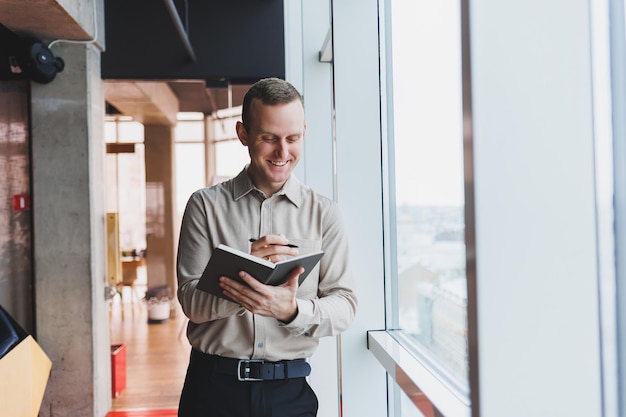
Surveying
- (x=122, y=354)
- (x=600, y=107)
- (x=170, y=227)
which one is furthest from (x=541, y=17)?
(x=170, y=227)

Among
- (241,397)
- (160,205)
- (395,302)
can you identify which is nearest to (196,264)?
(241,397)

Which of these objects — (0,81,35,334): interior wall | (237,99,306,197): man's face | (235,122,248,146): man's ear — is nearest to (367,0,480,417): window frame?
(237,99,306,197): man's face

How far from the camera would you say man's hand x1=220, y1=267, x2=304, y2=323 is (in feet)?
5.47

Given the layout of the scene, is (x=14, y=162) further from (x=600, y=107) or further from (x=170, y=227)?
(x=600, y=107)

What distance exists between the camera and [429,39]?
7.80ft

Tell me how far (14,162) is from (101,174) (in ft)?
2.27

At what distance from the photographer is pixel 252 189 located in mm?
2061

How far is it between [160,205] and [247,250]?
5462mm

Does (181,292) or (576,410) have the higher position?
(181,292)

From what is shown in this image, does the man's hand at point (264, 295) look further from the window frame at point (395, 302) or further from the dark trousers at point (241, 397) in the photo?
the window frame at point (395, 302)

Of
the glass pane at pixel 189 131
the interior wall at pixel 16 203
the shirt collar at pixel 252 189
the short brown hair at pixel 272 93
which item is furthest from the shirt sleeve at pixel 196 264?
the glass pane at pixel 189 131

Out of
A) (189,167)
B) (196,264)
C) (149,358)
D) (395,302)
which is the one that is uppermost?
(189,167)

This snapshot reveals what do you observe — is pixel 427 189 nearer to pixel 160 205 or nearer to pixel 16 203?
pixel 16 203

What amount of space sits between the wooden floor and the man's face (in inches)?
149
